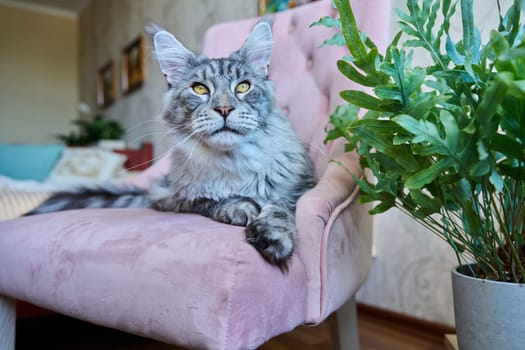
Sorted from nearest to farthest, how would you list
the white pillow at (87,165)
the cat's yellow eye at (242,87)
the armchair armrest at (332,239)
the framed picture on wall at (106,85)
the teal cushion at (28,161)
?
the armchair armrest at (332,239) < the cat's yellow eye at (242,87) < the white pillow at (87,165) < the teal cushion at (28,161) < the framed picture on wall at (106,85)

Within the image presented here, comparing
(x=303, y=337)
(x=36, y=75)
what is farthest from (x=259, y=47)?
(x=36, y=75)

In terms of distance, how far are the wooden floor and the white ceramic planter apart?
0.65m

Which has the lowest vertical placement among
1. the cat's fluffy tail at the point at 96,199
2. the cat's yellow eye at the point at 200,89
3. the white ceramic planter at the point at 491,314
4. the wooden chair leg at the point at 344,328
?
the wooden chair leg at the point at 344,328

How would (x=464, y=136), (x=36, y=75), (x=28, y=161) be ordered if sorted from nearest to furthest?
(x=464, y=136) < (x=28, y=161) < (x=36, y=75)

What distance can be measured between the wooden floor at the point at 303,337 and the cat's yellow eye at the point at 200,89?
79 centimetres

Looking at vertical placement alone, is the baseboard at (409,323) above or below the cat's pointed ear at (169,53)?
below

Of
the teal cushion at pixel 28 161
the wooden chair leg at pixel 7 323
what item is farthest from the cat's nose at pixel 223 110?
the teal cushion at pixel 28 161

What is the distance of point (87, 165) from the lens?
257 centimetres

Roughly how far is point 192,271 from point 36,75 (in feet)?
19.1

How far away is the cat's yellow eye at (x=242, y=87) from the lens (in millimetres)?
889

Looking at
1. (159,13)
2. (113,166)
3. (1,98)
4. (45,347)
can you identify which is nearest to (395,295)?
(45,347)

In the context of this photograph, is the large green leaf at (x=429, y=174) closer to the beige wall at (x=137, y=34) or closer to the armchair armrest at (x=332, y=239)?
the armchair armrest at (x=332, y=239)

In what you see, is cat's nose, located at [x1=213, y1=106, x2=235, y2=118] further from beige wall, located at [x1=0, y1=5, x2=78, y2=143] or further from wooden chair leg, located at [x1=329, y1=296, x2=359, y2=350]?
beige wall, located at [x1=0, y1=5, x2=78, y2=143]

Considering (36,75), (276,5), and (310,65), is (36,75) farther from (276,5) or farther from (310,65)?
(310,65)
